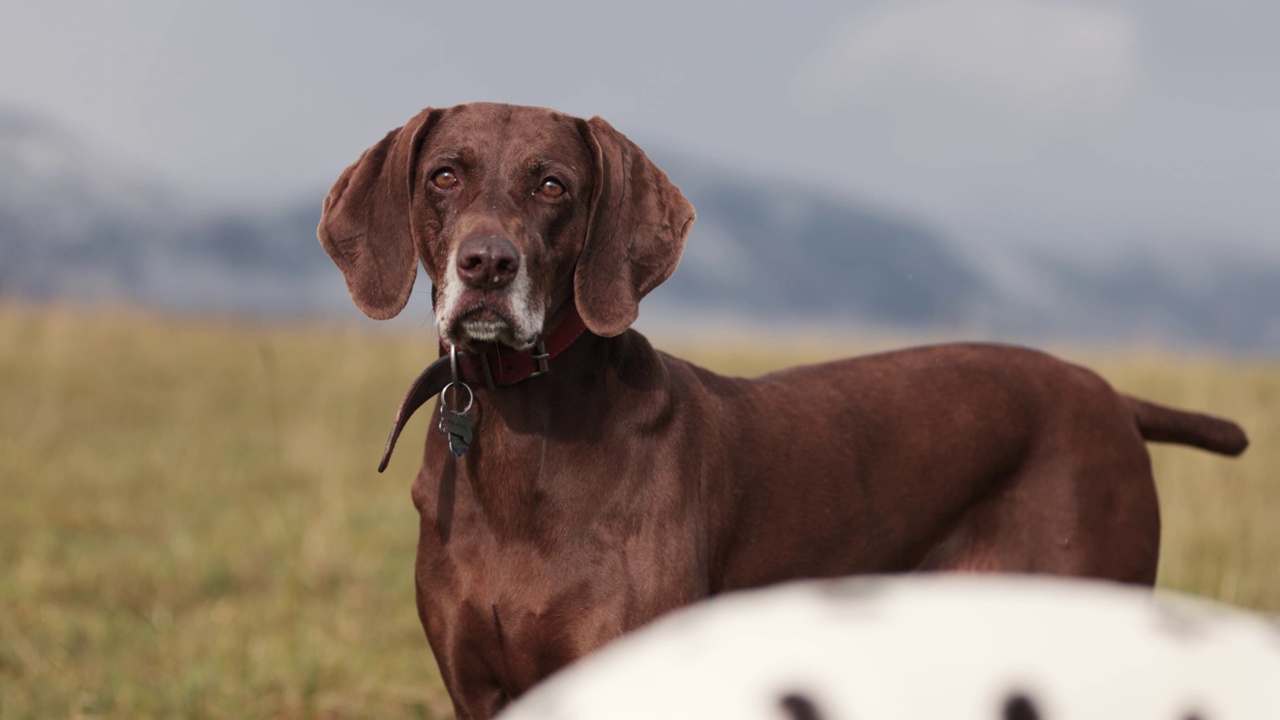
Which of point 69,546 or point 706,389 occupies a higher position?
point 706,389

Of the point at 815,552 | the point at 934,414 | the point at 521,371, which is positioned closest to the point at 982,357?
the point at 934,414

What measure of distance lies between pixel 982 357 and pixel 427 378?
6.06 feet

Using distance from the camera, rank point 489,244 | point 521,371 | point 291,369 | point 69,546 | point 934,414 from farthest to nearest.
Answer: point 291,369 → point 69,546 → point 934,414 → point 521,371 → point 489,244

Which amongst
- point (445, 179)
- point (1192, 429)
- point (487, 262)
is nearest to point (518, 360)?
point (487, 262)

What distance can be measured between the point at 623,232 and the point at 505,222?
0.42 m

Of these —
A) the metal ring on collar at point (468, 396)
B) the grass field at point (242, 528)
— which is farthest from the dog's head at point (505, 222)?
the grass field at point (242, 528)

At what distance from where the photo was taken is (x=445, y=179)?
10.8ft

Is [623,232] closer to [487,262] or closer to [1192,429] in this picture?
[487,262]

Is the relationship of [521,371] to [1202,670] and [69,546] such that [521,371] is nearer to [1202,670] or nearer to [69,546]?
[1202,670]

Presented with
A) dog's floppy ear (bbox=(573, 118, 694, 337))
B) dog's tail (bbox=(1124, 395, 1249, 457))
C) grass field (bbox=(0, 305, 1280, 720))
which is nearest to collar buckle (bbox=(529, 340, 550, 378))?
dog's floppy ear (bbox=(573, 118, 694, 337))

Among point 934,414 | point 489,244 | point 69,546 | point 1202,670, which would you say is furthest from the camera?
point 69,546

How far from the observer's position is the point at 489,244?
118 inches

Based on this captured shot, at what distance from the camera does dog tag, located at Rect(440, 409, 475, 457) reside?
323cm

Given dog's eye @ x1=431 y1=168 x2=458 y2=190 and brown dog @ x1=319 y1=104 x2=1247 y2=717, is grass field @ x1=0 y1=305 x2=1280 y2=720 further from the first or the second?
dog's eye @ x1=431 y1=168 x2=458 y2=190
